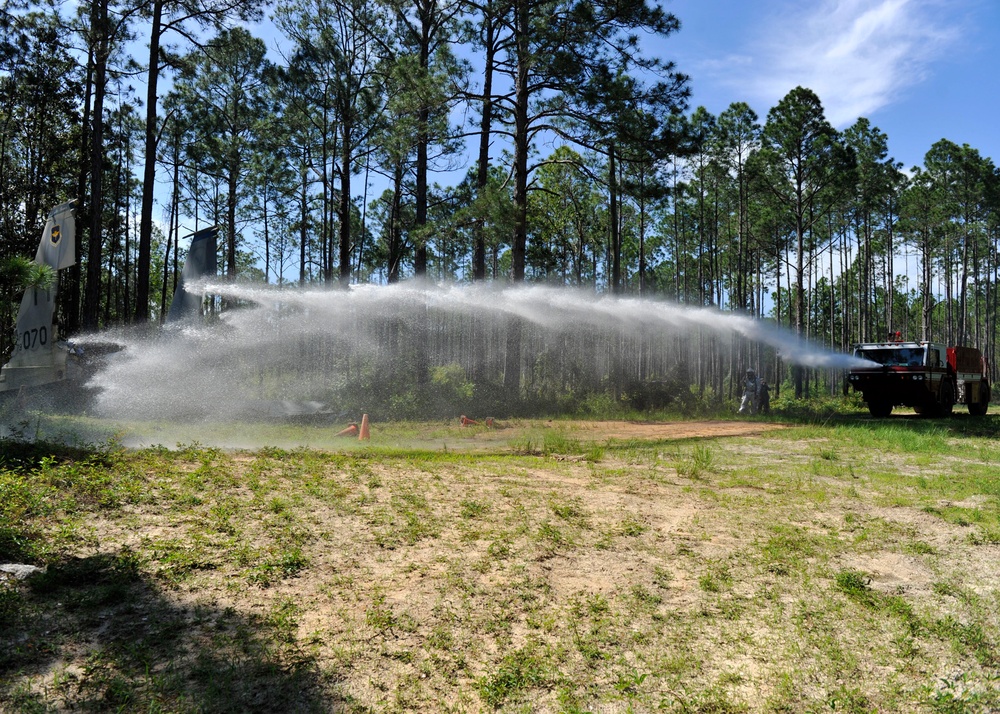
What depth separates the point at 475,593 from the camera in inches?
215

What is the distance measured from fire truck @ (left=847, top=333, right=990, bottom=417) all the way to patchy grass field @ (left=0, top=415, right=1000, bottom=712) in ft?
44.9

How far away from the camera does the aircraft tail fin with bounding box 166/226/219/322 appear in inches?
661

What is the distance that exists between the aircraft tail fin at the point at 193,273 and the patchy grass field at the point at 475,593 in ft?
29.6

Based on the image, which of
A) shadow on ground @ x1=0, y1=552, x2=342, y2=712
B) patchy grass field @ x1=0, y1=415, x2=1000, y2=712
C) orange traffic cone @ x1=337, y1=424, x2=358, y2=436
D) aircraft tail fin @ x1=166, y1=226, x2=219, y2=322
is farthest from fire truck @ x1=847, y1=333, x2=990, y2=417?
shadow on ground @ x1=0, y1=552, x2=342, y2=712

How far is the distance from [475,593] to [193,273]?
14.8m

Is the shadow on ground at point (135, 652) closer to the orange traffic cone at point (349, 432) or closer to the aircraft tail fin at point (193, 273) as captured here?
the orange traffic cone at point (349, 432)

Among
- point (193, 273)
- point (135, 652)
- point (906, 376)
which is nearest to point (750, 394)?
point (906, 376)

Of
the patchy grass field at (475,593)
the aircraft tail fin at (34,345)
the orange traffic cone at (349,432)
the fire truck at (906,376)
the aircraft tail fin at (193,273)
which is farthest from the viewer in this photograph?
the fire truck at (906,376)

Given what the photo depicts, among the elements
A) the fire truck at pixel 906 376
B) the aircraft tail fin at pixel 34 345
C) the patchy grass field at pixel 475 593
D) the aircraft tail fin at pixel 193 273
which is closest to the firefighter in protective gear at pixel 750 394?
the fire truck at pixel 906 376

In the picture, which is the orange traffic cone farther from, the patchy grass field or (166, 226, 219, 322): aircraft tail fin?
the patchy grass field

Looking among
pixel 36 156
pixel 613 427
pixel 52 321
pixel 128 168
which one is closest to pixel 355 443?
pixel 52 321

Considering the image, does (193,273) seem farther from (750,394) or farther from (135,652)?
(750,394)

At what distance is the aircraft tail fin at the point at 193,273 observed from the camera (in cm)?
1678

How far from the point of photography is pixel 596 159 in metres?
39.2
